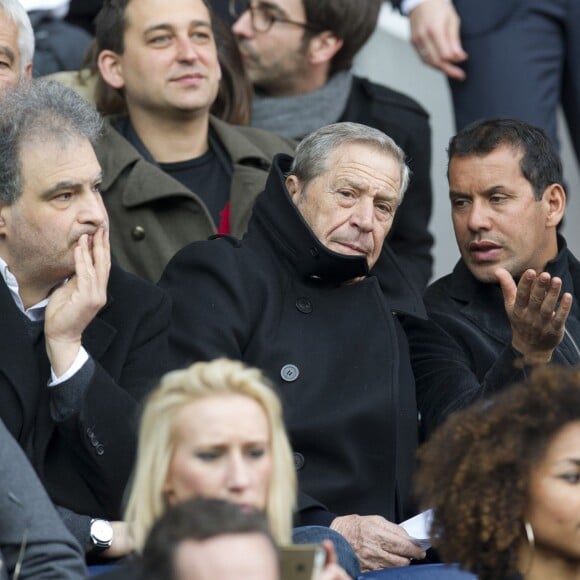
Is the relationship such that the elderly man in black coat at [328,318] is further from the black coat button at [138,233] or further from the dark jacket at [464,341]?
the black coat button at [138,233]

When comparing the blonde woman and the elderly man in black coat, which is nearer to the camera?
the blonde woman

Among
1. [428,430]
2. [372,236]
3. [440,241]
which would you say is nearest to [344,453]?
[428,430]

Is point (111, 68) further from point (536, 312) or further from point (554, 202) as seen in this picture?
point (536, 312)

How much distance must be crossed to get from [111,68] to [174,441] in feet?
10.1

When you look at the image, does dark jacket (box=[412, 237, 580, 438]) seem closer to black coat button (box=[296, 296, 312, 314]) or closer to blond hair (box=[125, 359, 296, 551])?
black coat button (box=[296, 296, 312, 314])

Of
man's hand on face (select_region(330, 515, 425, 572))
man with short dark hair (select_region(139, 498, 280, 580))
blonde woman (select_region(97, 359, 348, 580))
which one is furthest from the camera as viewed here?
man's hand on face (select_region(330, 515, 425, 572))

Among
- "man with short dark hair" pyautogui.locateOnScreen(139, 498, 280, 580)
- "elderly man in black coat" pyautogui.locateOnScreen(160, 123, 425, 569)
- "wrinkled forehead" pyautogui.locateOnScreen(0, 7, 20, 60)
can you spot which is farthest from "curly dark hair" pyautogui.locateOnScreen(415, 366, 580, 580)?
"wrinkled forehead" pyautogui.locateOnScreen(0, 7, 20, 60)

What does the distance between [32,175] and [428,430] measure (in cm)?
152

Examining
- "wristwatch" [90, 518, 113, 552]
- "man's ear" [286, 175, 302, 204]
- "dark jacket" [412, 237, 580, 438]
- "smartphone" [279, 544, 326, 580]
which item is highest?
"man's ear" [286, 175, 302, 204]

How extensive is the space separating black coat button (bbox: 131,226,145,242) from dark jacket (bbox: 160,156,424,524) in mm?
706

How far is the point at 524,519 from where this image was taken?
4.09 metres

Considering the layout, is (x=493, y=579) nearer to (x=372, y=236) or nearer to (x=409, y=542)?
(x=409, y=542)

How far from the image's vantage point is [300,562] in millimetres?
3744

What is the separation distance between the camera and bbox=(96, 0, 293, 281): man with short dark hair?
21.0 feet
